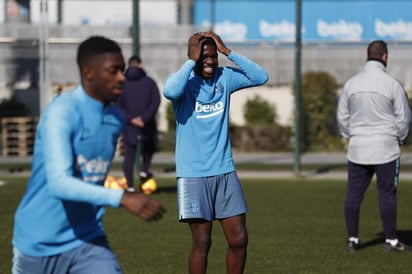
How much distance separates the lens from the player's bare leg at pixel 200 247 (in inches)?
296

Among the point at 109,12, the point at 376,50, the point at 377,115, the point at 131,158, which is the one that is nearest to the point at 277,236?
the point at 377,115

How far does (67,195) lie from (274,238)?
651 cm

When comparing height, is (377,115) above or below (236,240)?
above

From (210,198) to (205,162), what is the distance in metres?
0.27

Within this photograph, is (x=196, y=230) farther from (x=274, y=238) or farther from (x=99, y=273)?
(x=274, y=238)

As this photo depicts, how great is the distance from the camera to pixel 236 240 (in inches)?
296

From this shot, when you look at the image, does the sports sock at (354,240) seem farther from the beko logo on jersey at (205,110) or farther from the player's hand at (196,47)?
the player's hand at (196,47)

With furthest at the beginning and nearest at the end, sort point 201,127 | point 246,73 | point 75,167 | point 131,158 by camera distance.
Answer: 1. point 131,158
2. point 246,73
3. point 201,127
4. point 75,167

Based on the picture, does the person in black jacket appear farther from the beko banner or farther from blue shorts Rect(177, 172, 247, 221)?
the beko banner

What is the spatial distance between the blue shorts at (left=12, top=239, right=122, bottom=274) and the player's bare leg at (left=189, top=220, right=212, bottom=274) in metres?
2.21

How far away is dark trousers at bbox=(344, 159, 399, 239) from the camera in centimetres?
1042

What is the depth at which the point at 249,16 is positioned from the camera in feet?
151

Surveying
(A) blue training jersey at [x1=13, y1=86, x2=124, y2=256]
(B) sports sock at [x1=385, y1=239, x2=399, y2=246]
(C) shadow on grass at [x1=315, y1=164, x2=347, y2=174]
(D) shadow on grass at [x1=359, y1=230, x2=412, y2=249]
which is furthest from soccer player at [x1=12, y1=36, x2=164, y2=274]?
(C) shadow on grass at [x1=315, y1=164, x2=347, y2=174]

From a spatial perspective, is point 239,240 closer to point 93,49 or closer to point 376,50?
point 93,49
